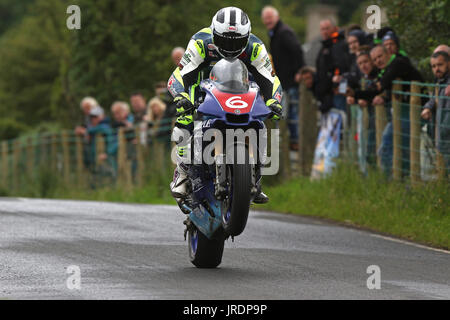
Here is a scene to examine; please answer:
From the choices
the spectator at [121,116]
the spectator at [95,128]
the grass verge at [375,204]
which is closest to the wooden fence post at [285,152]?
the grass verge at [375,204]

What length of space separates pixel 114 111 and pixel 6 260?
14443mm

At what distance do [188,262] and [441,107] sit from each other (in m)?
4.89

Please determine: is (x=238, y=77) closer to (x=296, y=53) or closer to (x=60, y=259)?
(x=60, y=259)

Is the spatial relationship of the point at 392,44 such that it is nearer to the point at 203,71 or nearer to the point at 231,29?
the point at 203,71

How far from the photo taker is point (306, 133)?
2008cm

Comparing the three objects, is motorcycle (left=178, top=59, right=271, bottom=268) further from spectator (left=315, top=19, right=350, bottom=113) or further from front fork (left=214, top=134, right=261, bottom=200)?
spectator (left=315, top=19, right=350, bottom=113)

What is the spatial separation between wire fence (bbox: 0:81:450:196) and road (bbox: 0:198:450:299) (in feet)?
5.08

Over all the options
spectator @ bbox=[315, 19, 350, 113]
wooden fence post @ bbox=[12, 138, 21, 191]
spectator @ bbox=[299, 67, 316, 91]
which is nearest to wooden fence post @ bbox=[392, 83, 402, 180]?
spectator @ bbox=[315, 19, 350, 113]

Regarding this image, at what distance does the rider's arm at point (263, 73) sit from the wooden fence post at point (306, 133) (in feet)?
31.3

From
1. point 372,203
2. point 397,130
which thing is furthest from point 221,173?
point 397,130

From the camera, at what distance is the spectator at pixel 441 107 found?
1425 centimetres

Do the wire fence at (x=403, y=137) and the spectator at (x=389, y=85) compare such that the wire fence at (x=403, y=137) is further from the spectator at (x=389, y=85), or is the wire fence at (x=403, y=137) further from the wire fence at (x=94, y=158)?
the wire fence at (x=94, y=158)

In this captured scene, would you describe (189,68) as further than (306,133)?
No

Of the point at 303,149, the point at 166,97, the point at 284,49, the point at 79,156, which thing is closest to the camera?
the point at 284,49
